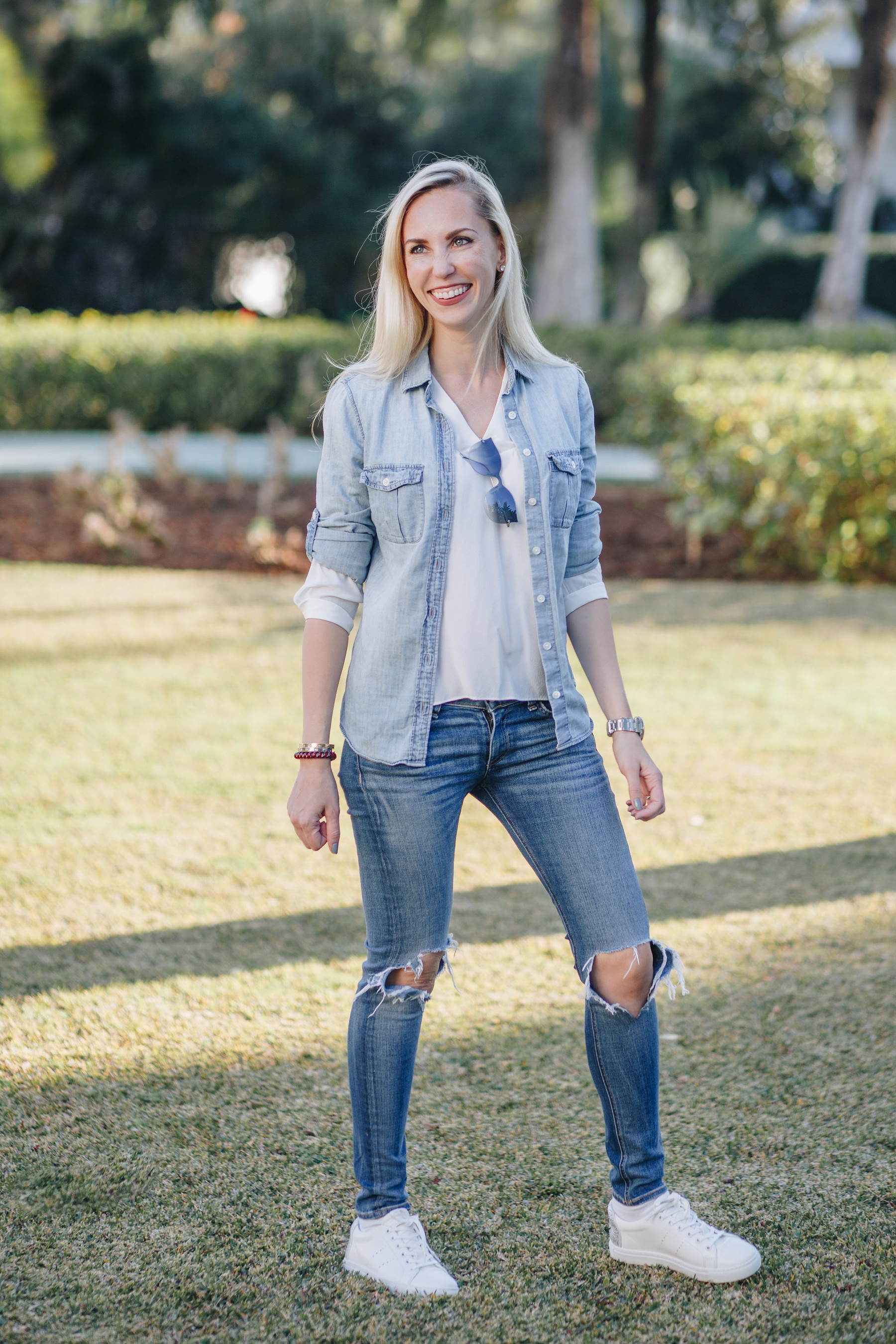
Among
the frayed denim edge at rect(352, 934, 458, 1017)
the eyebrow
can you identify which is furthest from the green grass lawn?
the eyebrow

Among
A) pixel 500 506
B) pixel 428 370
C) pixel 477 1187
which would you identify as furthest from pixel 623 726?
pixel 477 1187

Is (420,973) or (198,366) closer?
(420,973)

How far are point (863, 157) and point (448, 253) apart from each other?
1843 centimetres

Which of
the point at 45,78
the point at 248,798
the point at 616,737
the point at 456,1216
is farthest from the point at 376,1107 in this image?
the point at 45,78

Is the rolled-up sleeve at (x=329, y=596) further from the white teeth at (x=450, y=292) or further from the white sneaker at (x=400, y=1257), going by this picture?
the white sneaker at (x=400, y=1257)

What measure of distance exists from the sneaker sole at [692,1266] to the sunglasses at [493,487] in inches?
53.6

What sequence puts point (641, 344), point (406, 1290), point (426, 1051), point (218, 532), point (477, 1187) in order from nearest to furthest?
point (406, 1290)
point (477, 1187)
point (426, 1051)
point (218, 532)
point (641, 344)

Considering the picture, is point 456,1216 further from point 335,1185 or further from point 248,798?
point 248,798

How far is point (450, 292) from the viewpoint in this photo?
93.7 inches

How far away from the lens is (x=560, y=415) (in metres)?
2.47

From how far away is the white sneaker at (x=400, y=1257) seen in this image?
8.01 feet

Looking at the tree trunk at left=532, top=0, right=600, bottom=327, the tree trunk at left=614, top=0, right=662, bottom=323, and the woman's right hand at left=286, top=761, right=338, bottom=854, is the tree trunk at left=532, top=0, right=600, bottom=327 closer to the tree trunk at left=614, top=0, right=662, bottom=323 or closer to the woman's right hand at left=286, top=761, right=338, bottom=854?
the tree trunk at left=614, top=0, right=662, bottom=323

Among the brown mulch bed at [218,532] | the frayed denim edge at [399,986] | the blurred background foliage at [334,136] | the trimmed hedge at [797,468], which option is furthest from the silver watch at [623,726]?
the blurred background foliage at [334,136]

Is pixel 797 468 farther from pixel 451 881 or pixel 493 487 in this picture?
pixel 451 881
